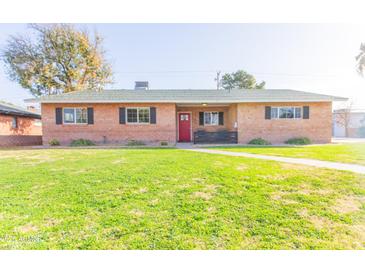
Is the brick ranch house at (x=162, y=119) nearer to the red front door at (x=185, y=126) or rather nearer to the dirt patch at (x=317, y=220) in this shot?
the red front door at (x=185, y=126)

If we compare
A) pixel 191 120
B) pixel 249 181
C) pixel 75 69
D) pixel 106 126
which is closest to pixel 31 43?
pixel 75 69

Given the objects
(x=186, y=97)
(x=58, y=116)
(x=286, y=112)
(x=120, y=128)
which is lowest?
(x=120, y=128)

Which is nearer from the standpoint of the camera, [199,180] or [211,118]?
[199,180]

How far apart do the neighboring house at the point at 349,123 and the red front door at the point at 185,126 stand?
2442 centimetres

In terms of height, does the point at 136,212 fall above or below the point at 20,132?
below

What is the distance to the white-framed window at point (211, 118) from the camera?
51.3 ft

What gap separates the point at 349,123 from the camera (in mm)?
29406

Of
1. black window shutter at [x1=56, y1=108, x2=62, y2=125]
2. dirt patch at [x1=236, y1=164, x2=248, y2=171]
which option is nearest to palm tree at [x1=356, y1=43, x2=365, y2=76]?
dirt patch at [x1=236, y1=164, x2=248, y2=171]

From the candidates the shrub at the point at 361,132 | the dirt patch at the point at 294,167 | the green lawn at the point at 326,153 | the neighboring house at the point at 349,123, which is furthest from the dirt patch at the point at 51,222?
the shrub at the point at 361,132

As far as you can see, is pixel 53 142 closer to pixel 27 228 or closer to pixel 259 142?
pixel 27 228

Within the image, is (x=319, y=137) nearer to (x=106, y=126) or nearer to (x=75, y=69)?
(x=106, y=126)

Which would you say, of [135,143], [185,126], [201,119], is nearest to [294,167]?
[135,143]

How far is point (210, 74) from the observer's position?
28578 millimetres

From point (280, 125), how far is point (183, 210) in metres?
12.7
